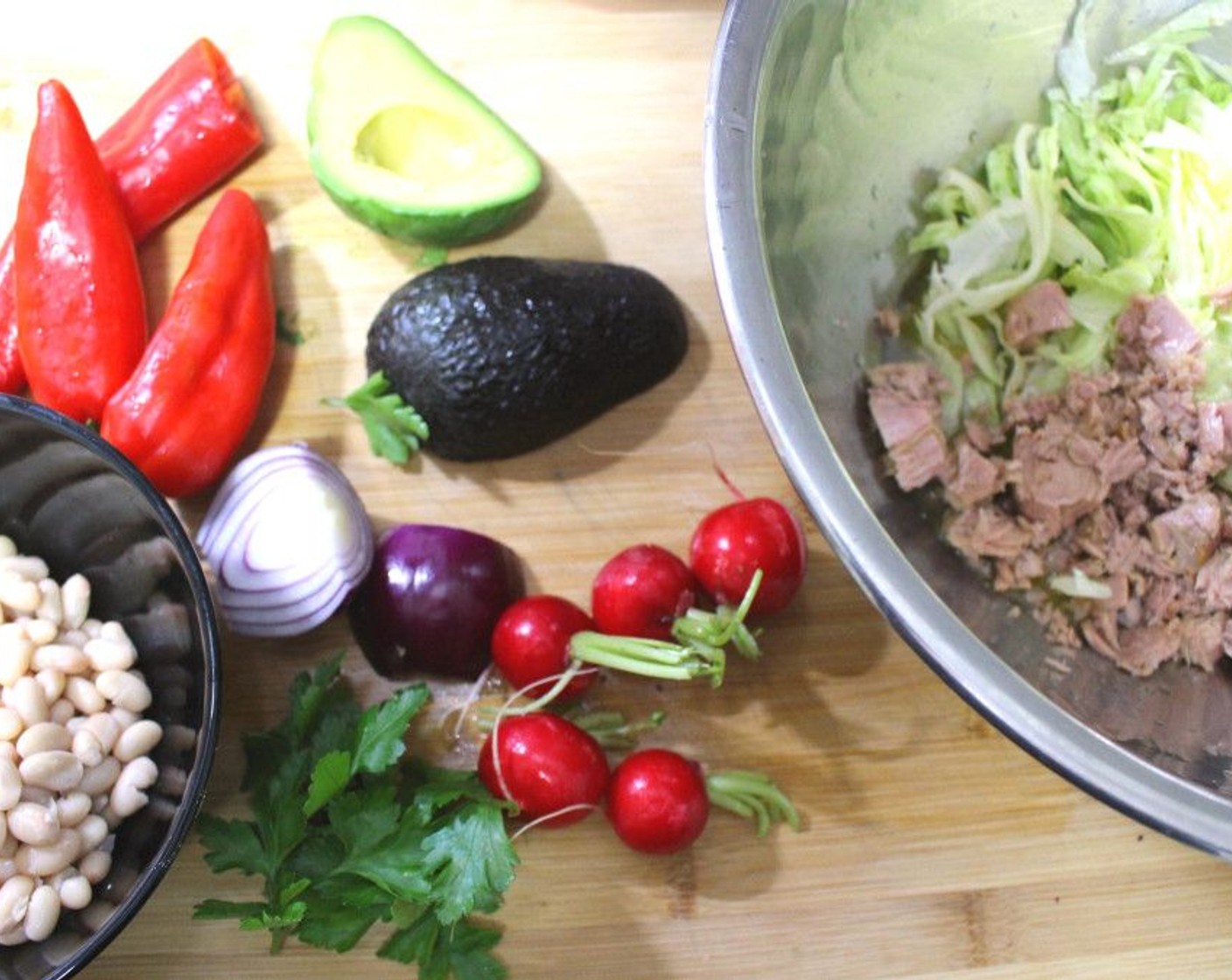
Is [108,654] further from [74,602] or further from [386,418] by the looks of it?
[386,418]

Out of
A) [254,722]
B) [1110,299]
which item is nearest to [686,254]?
[1110,299]

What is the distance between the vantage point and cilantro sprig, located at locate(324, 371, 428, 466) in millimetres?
1550

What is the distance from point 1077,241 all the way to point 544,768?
A: 3.30 ft

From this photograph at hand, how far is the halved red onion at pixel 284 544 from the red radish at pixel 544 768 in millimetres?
280

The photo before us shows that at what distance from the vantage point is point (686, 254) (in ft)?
5.57

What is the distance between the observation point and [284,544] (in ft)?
4.92

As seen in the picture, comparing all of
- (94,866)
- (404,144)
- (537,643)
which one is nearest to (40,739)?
(94,866)

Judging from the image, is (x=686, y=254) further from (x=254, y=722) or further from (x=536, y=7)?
(x=254, y=722)

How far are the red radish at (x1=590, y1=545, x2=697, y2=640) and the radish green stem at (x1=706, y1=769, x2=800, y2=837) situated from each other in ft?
0.64

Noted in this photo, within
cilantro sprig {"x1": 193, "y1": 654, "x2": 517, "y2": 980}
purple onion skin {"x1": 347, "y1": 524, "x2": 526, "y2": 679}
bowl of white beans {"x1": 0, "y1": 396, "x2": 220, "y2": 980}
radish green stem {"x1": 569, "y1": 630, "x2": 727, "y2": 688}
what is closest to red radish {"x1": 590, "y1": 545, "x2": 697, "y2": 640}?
radish green stem {"x1": 569, "y1": 630, "x2": 727, "y2": 688}

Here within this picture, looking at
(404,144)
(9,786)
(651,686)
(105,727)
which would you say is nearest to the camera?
(9,786)

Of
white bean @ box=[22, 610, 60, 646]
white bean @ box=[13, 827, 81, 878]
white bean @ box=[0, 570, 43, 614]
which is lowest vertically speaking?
white bean @ box=[13, 827, 81, 878]

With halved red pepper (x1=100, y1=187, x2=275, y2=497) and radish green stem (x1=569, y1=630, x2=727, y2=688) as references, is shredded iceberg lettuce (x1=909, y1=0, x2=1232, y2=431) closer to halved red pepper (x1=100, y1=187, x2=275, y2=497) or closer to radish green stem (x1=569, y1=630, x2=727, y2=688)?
radish green stem (x1=569, y1=630, x2=727, y2=688)

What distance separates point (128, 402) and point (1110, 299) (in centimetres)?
130
